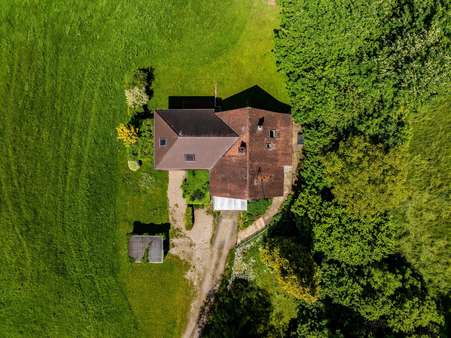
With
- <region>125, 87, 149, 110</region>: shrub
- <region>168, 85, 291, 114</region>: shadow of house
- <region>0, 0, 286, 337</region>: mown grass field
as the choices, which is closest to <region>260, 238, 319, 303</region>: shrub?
<region>0, 0, 286, 337</region>: mown grass field

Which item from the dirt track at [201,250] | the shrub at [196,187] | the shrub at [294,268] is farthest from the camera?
the dirt track at [201,250]

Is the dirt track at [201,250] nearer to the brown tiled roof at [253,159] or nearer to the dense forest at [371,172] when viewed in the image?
the brown tiled roof at [253,159]

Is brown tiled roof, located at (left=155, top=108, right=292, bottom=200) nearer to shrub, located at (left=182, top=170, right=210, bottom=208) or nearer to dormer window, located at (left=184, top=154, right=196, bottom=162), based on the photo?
dormer window, located at (left=184, top=154, right=196, bottom=162)

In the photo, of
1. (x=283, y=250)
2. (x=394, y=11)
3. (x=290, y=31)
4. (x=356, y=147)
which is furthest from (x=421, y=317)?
(x=290, y=31)

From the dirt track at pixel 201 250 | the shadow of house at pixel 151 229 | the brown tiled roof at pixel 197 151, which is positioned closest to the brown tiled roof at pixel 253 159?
the brown tiled roof at pixel 197 151

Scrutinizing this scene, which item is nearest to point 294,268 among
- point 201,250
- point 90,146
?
point 201,250

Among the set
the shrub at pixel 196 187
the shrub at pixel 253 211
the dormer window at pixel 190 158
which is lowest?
the shrub at pixel 253 211
